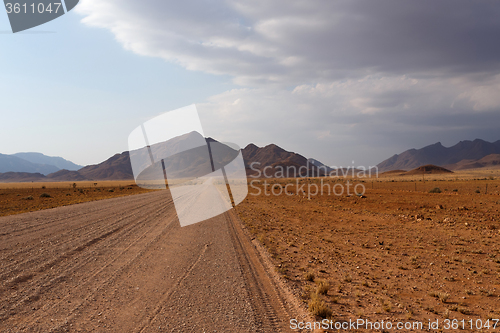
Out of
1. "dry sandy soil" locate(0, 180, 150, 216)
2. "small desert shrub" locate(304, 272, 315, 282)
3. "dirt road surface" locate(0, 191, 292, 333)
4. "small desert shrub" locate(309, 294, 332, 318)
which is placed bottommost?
"small desert shrub" locate(304, 272, 315, 282)

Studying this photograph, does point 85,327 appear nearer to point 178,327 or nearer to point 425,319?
point 178,327

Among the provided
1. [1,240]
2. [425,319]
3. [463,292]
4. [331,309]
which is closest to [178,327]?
[331,309]

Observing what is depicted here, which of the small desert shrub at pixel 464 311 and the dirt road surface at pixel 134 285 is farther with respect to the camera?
the small desert shrub at pixel 464 311

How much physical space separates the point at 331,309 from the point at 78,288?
234 inches

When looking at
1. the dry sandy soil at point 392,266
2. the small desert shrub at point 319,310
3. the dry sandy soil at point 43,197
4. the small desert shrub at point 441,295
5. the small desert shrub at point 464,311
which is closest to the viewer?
the small desert shrub at point 319,310

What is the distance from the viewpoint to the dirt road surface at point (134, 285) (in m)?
5.14

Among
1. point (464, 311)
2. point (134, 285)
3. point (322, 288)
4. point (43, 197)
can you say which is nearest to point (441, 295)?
point (464, 311)

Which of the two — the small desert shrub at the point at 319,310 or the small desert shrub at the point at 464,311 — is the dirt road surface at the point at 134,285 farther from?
the small desert shrub at the point at 464,311

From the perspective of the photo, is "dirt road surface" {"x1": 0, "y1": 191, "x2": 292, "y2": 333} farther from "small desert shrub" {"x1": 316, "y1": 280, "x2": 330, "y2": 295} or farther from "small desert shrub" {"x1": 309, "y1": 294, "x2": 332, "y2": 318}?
"small desert shrub" {"x1": 316, "y1": 280, "x2": 330, "y2": 295}

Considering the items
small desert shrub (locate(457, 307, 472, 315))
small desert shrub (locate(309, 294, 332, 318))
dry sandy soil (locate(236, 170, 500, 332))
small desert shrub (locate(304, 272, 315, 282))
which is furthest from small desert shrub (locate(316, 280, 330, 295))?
small desert shrub (locate(457, 307, 472, 315))

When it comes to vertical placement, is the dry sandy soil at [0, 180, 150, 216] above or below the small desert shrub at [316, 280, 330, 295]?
above

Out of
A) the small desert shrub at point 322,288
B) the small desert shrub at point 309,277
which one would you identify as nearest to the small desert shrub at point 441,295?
the small desert shrub at point 322,288

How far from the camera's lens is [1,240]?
11.6 meters

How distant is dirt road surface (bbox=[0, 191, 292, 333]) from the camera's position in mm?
5137
